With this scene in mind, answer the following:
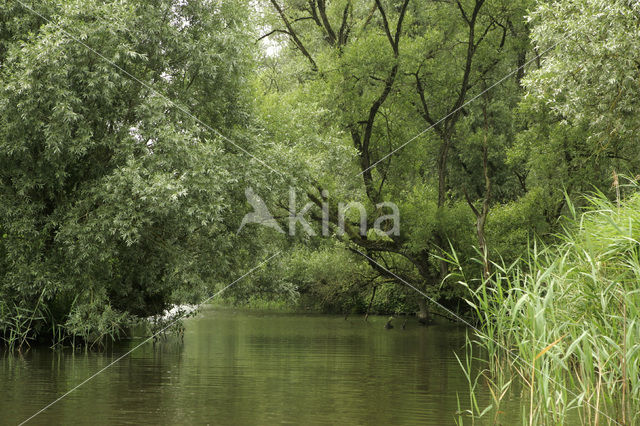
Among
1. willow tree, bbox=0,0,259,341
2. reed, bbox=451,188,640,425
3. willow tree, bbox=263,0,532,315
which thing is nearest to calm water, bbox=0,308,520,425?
willow tree, bbox=0,0,259,341

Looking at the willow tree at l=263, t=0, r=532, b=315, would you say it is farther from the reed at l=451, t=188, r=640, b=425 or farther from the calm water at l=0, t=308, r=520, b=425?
the reed at l=451, t=188, r=640, b=425

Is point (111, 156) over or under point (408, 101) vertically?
under

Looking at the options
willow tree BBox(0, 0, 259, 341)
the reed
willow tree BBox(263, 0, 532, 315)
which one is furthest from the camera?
willow tree BBox(263, 0, 532, 315)

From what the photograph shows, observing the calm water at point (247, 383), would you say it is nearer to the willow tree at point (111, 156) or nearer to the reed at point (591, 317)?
the willow tree at point (111, 156)

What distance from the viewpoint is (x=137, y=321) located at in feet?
64.0

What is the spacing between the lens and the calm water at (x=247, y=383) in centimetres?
993

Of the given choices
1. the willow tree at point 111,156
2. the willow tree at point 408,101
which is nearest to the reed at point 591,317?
the willow tree at point 111,156

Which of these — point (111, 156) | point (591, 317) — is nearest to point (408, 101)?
point (111, 156)

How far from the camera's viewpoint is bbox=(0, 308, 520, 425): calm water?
9.93 metres

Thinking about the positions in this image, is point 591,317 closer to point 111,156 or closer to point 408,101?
point 111,156

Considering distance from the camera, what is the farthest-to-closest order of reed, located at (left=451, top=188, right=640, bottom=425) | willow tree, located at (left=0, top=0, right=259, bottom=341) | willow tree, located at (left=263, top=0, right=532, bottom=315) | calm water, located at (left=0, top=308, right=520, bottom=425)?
1. willow tree, located at (left=263, top=0, right=532, bottom=315)
2. willow tree, located at (left=0, top=0, right=259, bottom=341)
3. calm water, located at (left=0, top=308, right=520, bottom=425)
4. reed, located at (left=451, top=188, right=640, bottom=425)

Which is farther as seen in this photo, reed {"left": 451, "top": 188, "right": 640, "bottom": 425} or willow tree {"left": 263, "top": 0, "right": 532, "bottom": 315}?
willow tree {"left": 263, "top": 0, "right": 532, "bottom": 315}

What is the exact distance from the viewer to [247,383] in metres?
13.0

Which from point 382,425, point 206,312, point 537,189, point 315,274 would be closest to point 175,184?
point 382,425
